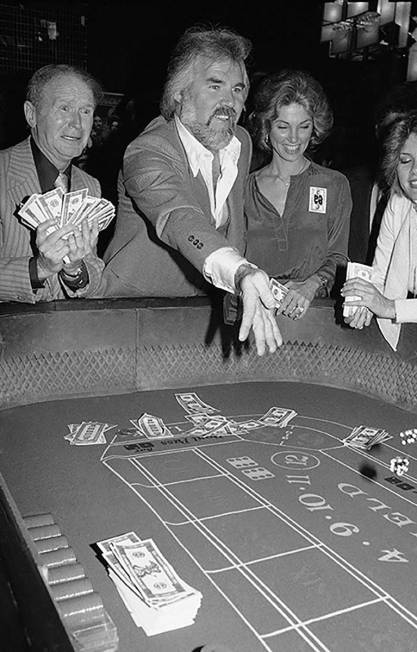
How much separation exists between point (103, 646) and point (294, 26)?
7.77 metres

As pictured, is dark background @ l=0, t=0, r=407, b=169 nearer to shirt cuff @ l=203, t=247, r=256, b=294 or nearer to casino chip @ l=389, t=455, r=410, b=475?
shirt cuff @ l=203, t=247, r=256, b=294

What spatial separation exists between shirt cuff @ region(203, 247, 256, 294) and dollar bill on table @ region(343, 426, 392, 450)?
1.74 ft

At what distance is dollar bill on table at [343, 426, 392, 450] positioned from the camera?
1.71 metres

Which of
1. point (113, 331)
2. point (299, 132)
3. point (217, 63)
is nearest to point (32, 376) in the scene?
point (113, 331)

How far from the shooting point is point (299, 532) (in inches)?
48.9

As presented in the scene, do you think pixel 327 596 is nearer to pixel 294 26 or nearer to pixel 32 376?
pixel 32 376

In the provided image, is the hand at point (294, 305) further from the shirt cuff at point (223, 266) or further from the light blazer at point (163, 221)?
the shirt cuff at point (223, 266)

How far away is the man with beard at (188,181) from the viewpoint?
5.96ft

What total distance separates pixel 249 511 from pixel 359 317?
1017mm

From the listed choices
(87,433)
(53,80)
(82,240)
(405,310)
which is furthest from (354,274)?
(53,80)

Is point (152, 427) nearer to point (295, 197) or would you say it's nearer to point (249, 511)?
point (249, 511)

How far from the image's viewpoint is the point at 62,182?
8.07 ft

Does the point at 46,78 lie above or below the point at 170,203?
above

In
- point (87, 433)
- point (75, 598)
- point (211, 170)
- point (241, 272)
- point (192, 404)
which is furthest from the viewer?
point (211, 170)
